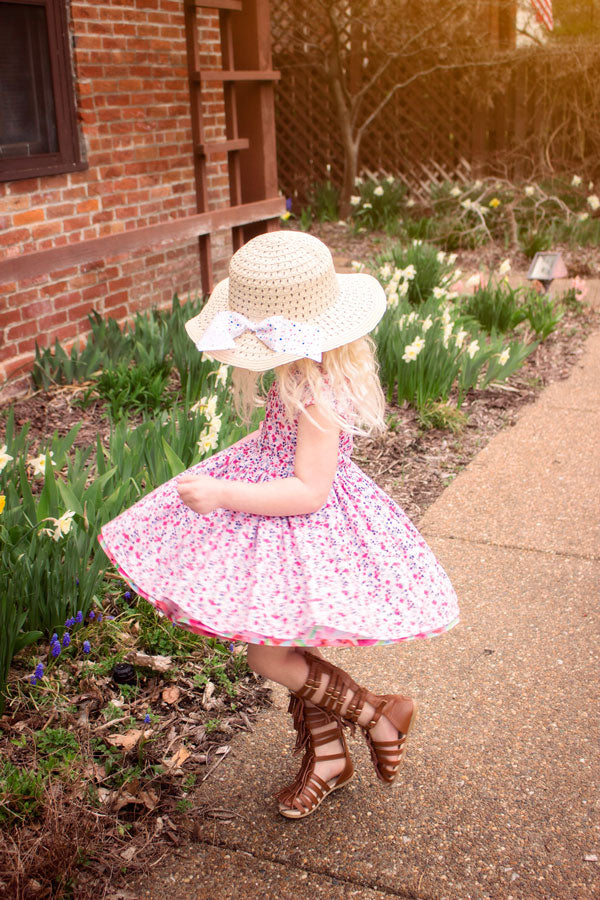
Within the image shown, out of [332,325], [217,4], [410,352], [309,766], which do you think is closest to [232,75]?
[217,4]

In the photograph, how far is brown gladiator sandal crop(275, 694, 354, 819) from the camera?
1.95 m

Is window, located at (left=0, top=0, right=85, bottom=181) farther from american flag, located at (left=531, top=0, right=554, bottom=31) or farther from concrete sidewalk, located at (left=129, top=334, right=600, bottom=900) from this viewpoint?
american flag, located at (left=531, top=0, right=554, bottom=31)

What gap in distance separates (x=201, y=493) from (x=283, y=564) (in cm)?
23

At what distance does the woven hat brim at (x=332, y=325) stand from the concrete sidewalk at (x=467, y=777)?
40.2 inches

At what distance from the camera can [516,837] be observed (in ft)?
6.21

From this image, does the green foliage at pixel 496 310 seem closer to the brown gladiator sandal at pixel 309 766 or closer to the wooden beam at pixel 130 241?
the wooden beam at pixel 130 241

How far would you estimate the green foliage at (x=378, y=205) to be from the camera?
30.9 feet

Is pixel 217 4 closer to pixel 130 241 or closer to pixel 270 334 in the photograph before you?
pixel 130 241

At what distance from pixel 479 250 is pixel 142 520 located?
23.5 ft

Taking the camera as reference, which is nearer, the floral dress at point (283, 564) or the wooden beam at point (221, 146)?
the floral dress at point (283, 564)

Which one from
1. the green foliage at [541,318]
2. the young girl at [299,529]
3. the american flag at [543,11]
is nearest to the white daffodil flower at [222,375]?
the young girl at [299,529]

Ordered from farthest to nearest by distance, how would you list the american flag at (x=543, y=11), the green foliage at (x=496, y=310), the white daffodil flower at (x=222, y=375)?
the american flag at (x=543, y=11), the green foliage at (x=496, y=310), the white daffodil flower at (x=222, y=375)

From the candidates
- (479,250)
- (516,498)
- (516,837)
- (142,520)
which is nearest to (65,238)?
(516,498)

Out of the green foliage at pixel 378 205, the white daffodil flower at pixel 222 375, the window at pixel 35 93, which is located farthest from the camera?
the green foliage at pixel 378 205
